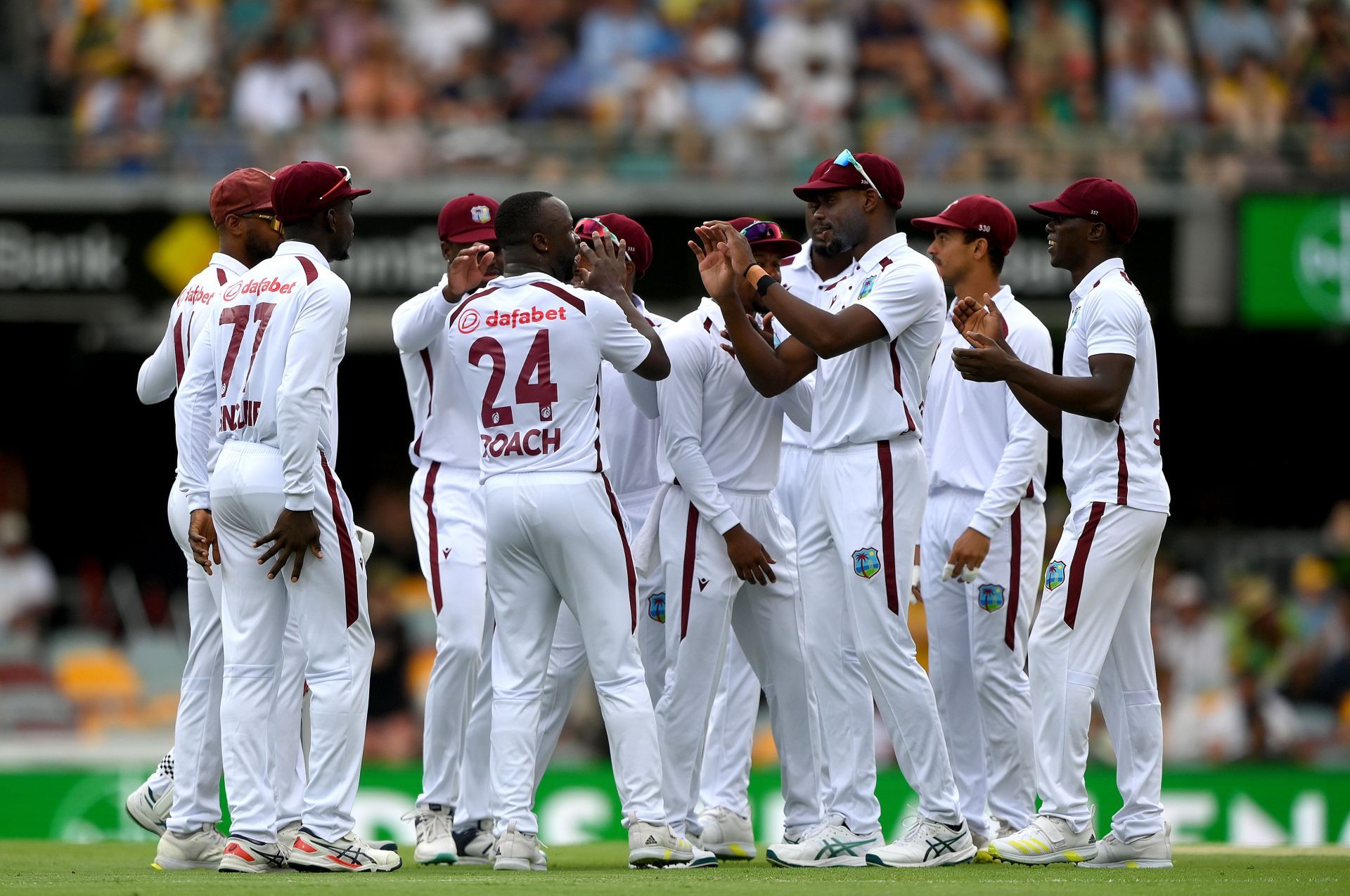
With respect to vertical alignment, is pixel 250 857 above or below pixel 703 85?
below

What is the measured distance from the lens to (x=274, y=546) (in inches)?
260

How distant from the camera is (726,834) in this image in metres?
7.89

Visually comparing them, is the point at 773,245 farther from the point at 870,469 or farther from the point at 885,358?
the point at 870,469

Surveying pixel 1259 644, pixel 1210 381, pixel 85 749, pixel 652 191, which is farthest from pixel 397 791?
pixel 1210 381

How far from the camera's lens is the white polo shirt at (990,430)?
296 inches

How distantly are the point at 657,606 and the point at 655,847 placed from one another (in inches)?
46.8

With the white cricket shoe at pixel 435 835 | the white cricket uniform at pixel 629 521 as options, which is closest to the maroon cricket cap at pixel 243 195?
the white cricket uniform at pixel 629 521

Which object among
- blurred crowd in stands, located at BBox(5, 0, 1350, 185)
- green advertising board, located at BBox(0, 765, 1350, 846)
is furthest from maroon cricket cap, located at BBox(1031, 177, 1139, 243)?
blurred crowd in stands, located at BBox(5, 0, 1350, 185)

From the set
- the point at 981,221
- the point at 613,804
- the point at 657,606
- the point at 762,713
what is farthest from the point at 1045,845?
the point at 762,713

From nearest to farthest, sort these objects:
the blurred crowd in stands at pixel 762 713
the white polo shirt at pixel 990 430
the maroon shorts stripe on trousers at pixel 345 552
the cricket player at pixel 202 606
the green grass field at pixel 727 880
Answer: the green grass field at pixel 727 880, the maroon shorts stripe on trousers at pixel 345 552, the cricket player at pixel 202 606, the white polo shirt at pixel 990 430, the blurred crowd in stands at pixel 762 713

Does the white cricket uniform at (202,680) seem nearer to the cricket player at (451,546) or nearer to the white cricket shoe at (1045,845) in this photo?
the cricket player at (451,546)

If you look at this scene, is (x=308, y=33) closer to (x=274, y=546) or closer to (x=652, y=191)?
(x=652, y=191)

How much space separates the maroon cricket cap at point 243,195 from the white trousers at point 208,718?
3.62ft

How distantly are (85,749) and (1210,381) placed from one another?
10481 mm
